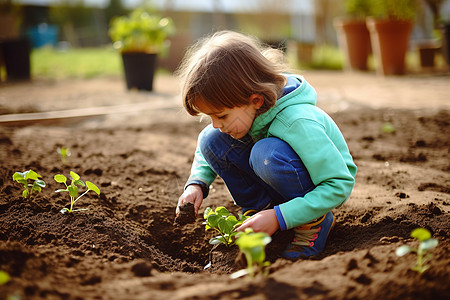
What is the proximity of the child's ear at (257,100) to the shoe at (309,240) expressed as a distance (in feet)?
1.74

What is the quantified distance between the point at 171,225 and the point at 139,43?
5.04m

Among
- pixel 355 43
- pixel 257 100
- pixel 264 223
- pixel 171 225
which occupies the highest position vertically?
pixel 257 100

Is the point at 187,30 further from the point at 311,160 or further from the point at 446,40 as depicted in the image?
the point at 311,160

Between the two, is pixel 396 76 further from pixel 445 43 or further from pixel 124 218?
pixel 124 218

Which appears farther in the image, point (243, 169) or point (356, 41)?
point (356, 41)

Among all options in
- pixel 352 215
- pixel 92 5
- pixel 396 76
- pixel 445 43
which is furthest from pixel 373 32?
pixel 92 5

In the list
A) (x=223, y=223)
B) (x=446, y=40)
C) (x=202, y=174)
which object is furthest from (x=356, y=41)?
(x=223, y=223)

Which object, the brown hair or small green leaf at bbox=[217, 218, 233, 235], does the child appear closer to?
the brown hair

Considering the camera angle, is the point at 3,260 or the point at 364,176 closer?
the point at 3,260

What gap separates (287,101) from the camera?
1.81 metres

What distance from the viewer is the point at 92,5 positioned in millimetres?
21766

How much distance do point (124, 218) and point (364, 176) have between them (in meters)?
1.44

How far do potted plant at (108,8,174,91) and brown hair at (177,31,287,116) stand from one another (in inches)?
194

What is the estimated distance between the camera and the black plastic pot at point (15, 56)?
8.73 meters
